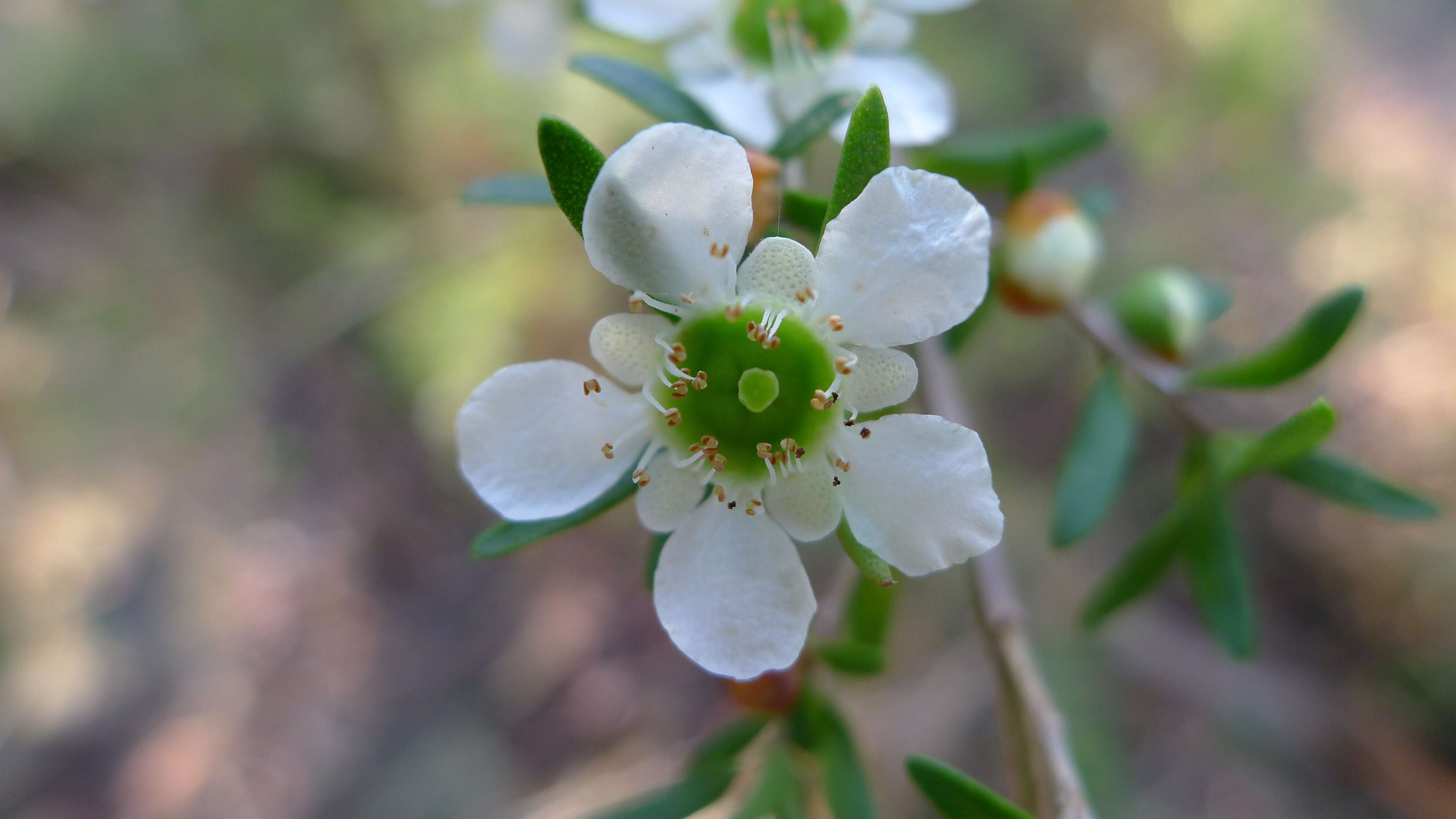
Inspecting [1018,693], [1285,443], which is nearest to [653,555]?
[1018,693]

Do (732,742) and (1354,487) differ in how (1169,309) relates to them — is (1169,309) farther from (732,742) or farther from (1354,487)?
(732,742)

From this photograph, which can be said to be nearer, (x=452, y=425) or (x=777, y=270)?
(x=777, y=270)

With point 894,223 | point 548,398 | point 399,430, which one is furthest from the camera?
point 399,430

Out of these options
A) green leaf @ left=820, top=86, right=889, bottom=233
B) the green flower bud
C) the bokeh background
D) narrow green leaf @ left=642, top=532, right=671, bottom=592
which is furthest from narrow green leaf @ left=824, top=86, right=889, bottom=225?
the bokeh background

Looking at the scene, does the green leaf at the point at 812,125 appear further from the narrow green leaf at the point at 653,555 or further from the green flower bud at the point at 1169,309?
the green flower bud at the point at 1169,309

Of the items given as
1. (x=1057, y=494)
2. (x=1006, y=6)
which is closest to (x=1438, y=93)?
(x=1006, y=6)

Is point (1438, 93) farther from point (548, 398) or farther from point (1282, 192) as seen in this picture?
point (548, 398)
